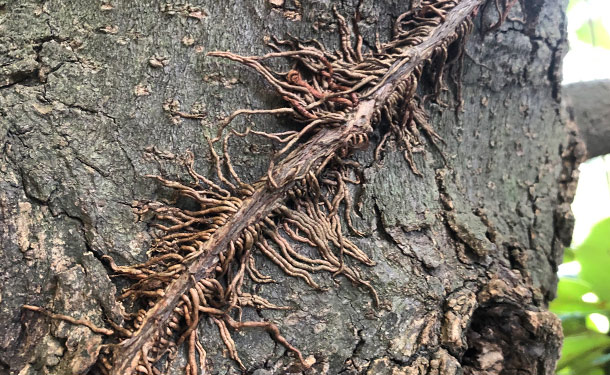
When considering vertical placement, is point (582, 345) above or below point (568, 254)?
below

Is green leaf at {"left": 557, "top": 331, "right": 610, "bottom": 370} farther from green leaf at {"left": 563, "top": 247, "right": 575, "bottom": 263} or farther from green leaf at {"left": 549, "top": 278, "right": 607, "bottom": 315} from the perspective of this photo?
green leaf at {"left": 563, "top": 247, "right": 575, "bottom": 263}

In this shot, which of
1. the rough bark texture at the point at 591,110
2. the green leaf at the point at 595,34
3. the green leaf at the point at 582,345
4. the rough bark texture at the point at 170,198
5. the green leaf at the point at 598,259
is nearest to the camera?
the rough bark texture at the point at 170,198

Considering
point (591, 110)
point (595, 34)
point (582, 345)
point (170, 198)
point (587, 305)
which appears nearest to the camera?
point (170, 198)

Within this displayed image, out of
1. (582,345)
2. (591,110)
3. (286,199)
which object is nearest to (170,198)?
(286,199)

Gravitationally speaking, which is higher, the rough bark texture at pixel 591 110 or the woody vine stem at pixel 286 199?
the rough bark texture at pixel 591 110

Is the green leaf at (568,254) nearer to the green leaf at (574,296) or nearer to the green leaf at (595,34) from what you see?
the green leaf at (574,296)

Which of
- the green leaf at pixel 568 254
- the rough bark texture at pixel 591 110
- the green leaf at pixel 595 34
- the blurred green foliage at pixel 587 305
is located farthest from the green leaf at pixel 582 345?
the green leaf at pixel 595 34

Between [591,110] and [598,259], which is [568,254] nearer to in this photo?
[598,259]
